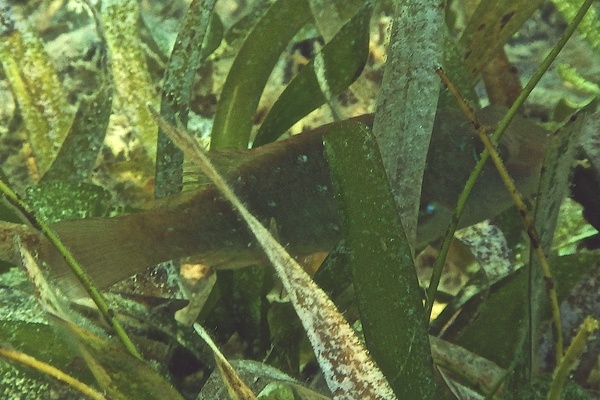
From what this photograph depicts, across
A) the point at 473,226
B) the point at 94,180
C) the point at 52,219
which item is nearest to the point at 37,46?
the point at 94,180

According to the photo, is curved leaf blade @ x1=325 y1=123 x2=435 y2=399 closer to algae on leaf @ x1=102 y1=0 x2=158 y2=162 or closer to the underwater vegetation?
the underwater vegetation

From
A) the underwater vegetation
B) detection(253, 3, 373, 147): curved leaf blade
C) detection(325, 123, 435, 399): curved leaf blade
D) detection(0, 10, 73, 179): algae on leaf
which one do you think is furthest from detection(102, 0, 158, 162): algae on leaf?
detection(325, 123, 435, 399): curved leaf blade

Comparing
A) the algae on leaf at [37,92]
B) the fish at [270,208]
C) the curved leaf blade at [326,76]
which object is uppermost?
the algae on leaf at [37,92]

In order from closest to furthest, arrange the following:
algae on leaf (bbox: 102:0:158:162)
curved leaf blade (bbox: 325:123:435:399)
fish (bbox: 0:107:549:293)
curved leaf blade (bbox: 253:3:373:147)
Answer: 1. curved leaf blade (bbox: 325:123:435:399)
2. fish (bbox: 0:107:549:293)
3. curved leaf blade (bbox: 253:3:373:147)
4. algae on leaf (bbox: 102:0:158:162)

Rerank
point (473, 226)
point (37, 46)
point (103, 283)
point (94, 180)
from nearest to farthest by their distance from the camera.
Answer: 1. point (103, 283)
2. point (473, 226)
3. point (37, 46)
4. point (94, 180)

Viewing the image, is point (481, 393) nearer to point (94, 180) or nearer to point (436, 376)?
point (436, 376)

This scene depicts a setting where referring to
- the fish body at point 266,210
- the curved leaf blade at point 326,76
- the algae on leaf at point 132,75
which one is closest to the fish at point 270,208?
the fish body at point 266,210

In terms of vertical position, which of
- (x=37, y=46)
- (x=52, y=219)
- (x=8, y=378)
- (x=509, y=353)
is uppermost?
(x=37, y=46)

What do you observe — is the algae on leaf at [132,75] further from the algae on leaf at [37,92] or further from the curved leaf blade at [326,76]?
the curved leaf blade at [326,76]
